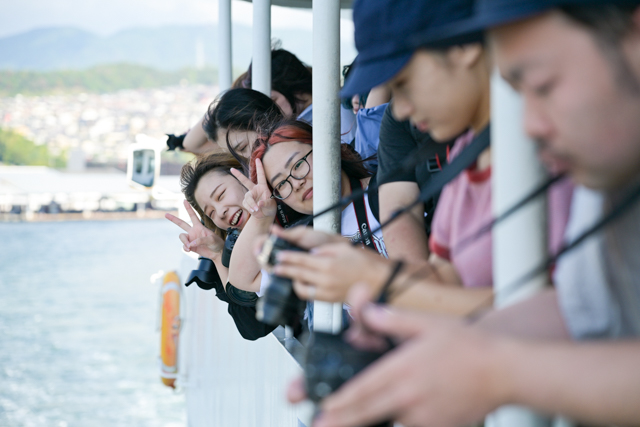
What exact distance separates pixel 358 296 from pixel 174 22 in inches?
3711

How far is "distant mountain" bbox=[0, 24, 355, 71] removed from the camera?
73.1 metres

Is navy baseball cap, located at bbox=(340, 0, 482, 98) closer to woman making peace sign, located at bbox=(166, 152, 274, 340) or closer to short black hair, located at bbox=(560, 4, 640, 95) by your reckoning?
short black hair, located at bbox=(560, 4, 640, 95)

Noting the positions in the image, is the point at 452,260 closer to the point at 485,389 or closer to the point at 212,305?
the point at 485,389

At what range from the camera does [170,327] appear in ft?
24.0

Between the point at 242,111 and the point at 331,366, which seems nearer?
the point at 331,366

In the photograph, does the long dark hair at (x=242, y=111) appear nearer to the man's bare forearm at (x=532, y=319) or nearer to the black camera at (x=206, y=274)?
the black camera at (x=206, y=274)

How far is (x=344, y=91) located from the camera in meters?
1.12

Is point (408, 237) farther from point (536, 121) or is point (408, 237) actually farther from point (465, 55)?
point (536, 121)

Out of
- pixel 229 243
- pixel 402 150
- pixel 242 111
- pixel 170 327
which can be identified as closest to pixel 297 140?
pixel 402 150

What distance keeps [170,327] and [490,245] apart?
21.7 feet

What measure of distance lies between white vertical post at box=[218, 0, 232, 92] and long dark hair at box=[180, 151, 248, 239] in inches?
66.9

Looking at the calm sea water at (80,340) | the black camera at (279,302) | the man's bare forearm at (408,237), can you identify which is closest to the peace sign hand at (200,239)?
the man's bare forearm at (408,237)

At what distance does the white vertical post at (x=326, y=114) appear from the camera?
2.23 metres

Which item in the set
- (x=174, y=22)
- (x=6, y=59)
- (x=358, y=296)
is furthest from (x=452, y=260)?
(x=174, y=22)
